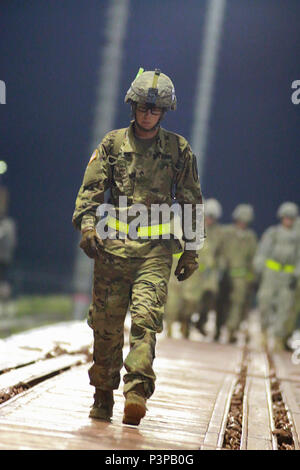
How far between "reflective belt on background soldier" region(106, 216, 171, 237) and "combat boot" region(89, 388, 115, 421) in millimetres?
985

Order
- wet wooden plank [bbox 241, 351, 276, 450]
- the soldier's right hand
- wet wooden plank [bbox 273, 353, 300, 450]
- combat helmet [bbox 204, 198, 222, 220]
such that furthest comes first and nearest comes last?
combat helmet [bbox 204, 198, 222, 220] < wet wooden plank [bbox 273, 353, 300, 450] < the soldier's right hand < wet wooden plank [bbox 241, 351, 276, 450]

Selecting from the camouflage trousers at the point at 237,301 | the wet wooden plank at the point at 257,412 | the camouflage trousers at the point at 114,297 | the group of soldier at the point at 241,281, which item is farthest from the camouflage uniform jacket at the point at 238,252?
the camouflage trousers at the point at 114,297

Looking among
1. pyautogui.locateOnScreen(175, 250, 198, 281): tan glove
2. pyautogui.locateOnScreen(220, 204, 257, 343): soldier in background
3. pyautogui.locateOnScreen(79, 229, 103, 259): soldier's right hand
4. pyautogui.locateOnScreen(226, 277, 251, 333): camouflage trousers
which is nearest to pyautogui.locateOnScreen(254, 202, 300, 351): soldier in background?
pyautogui.locateOnScreen(226, 277, 251, 333): camouflage trousers

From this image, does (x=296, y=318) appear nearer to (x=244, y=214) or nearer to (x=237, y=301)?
(x=237, y=301)

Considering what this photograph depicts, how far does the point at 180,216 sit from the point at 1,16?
6.03 meters

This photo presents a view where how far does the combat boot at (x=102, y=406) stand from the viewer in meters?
5.29

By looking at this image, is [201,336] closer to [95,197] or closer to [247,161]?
[247,161]

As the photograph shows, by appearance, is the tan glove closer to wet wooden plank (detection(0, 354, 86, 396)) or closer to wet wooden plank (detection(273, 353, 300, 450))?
wet wooden plank (detection(273, 353, 300, 450))

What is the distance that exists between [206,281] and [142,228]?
349 inches

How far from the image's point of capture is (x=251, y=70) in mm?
15469

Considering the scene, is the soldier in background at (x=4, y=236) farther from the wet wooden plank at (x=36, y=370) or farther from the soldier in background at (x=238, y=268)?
the wet wooden plank at (x=36, y=370)

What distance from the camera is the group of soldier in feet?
44.1
